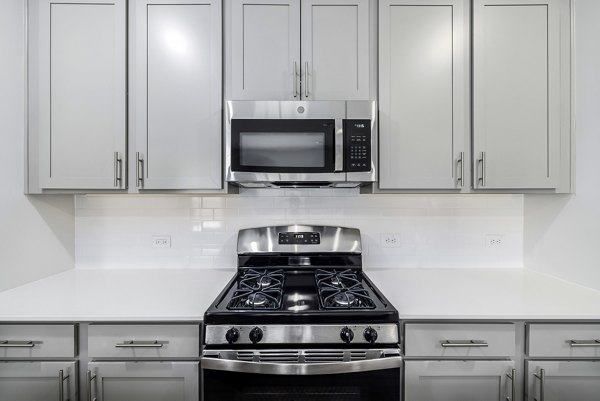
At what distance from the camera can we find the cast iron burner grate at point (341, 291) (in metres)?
1.41

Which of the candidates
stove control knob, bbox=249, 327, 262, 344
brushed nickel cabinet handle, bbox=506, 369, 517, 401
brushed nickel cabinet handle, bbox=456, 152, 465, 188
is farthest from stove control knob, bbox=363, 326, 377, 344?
brushed nickel cabinet handle, bbox=456, 152, 465, 188

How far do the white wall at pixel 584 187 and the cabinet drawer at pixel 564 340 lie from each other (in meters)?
0.38

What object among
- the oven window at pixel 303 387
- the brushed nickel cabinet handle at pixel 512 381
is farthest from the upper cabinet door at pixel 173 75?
the brushed nickel cabinet handle at pixel 512 381

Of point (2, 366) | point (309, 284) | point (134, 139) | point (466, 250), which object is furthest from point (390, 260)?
point (2, 366)

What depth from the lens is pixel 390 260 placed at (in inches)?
82.9

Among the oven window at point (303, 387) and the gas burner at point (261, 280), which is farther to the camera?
the gas burner at point (261, 280)

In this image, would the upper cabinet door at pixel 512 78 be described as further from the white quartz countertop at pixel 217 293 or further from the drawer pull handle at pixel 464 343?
the drawer pull handle at pixel 464 343

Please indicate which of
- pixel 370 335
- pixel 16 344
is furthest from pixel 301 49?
pixel 16 344

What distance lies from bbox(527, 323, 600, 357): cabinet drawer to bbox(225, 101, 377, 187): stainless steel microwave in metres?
0.95

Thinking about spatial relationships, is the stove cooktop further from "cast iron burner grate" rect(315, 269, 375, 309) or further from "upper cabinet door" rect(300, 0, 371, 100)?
"upper cabinet door" rect(300, 0, 371, 100)

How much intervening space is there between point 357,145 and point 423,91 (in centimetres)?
45

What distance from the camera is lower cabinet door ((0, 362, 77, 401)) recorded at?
4.50ft

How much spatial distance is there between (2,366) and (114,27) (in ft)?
5.23

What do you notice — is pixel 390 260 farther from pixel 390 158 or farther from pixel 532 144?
pixel 532 144
